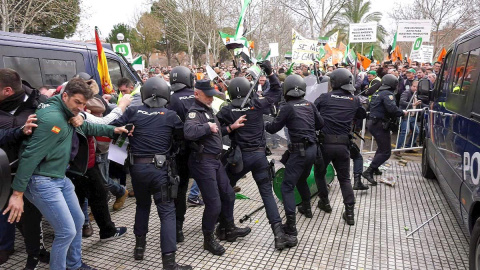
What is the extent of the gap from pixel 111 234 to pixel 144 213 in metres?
0.80

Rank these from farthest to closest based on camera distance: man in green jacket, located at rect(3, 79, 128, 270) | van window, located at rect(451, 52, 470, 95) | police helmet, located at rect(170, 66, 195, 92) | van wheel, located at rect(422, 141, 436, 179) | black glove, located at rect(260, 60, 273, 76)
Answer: van wheel, located at rect(422, 141, 436, 179), police helmet, located at rect(170, 66, 195, 92), black glove, located at rect(260, 60, 273, 76), van window, located at rect(451, 52, 470, 95), man in green jacket, located at rect(3, 79, 128, 270)

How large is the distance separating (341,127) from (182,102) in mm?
1996

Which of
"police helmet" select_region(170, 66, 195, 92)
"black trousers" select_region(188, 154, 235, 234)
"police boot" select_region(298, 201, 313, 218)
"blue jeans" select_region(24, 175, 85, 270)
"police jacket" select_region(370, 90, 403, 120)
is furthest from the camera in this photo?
"police jacket" select_region(370, 90, 403, 120)

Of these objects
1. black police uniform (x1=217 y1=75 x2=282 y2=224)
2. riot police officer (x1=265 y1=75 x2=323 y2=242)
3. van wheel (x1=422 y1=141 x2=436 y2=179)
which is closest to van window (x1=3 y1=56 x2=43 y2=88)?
black police uniform (x1=217 y1=75 x2=282 y2=224)

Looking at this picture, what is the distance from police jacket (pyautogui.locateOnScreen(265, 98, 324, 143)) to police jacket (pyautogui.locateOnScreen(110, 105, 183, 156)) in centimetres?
133

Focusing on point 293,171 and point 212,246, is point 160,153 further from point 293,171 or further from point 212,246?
point 293,171

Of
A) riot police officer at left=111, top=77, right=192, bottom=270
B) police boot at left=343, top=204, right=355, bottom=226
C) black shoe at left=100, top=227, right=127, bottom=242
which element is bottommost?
black shoe at left=100, top=227, right=127, bottom=242

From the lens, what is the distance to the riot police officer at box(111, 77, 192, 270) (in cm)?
342

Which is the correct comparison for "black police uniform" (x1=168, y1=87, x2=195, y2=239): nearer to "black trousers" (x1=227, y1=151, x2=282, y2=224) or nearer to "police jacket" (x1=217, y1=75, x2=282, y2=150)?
"police jacket" (x1=217, y1=75, x2=282, y2=150)

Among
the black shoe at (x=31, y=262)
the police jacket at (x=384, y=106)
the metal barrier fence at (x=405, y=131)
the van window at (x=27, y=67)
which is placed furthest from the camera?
the metal barrier fence at (x=405, y=131)

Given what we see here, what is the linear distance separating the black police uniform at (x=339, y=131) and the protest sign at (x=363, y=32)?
6.29 metres

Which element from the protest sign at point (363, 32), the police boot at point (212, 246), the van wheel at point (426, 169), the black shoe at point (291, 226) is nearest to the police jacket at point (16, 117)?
the police boot at point (212, 246)

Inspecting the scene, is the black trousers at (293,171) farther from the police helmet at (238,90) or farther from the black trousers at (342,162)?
the police helmet at (238,90)

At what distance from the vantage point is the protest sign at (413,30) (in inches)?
484
